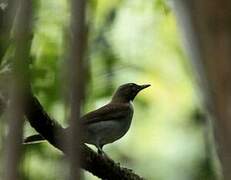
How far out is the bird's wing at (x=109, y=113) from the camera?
235 inches

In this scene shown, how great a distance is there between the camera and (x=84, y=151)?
386 centimetres

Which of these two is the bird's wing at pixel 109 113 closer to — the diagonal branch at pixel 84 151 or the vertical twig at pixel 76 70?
the diagonal branch at pixel 84 151

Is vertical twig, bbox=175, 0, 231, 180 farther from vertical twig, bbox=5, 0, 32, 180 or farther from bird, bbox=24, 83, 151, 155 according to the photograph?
bird, bbox=24, 83, 151, 155

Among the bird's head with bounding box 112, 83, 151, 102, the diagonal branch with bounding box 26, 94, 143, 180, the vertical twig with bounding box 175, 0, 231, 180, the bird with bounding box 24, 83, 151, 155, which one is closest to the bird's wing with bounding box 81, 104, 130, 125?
the bird with bounding box 24, 83, 151, 155

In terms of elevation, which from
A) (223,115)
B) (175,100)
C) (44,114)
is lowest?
(223,115)

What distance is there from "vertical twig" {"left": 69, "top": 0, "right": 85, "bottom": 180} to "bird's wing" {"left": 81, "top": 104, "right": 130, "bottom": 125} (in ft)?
15.2

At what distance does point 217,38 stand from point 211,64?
49 millimetres

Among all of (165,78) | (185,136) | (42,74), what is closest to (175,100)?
(165,78)

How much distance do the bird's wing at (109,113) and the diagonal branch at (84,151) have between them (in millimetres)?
1558

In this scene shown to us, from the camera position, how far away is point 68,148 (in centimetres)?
116

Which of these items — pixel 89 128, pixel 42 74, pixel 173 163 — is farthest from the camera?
pixel 173 163

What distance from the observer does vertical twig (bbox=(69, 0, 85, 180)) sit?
1177mm

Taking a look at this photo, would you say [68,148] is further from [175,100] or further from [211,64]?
[175,100]

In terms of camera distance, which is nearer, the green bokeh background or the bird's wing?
the green bokeh background
